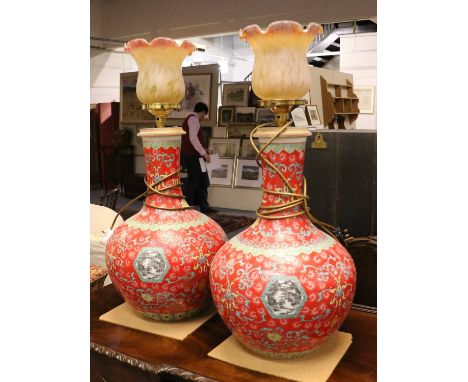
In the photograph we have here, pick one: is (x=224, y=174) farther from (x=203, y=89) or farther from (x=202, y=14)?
(x=202, y=14)

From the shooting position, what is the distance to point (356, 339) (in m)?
1.02

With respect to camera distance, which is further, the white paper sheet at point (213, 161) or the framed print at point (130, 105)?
the framed print at point (130, 105)

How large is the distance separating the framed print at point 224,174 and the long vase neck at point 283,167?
16.3 feet

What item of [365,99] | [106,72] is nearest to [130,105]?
[106,72]

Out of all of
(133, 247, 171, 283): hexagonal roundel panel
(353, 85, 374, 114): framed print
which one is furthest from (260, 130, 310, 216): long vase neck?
(353, 85, 374, 114): framed print

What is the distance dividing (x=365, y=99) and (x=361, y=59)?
2.04 ft

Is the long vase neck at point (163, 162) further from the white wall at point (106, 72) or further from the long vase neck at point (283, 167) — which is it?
the white wall at point (106, 72)

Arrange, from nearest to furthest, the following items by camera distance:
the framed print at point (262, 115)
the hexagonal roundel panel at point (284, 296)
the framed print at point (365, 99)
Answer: the hexagonal roundel panel at point (284, 296)
the framed print at point (262, 115)
the framed print at point (365, 99)

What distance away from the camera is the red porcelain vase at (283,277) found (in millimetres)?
816

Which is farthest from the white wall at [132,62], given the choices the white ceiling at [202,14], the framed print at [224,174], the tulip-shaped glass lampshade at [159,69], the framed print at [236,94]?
the tulip-shaped glass lampshade at [159,69]

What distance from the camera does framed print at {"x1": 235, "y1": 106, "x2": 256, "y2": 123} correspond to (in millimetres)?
5660

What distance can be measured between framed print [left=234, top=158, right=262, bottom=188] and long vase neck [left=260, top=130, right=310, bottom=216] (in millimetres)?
4774

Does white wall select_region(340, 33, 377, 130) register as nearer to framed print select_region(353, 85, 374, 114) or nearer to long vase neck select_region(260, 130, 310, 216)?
framed print select_region(353, 85, 374, 114)

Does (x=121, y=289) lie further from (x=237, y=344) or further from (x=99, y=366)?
(x=237, y=344)
